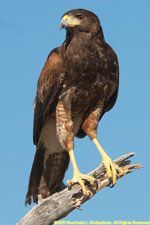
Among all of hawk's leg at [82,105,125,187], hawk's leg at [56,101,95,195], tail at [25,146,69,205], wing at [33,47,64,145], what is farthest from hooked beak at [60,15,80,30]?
tail at [25,146,69,205]

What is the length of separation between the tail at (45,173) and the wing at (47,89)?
0.54 meters

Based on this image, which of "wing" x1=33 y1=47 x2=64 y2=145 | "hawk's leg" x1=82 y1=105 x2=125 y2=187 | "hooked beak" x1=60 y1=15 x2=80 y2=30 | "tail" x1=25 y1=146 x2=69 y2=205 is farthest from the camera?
"tail" x1=25 y1=146 x2=69 y2=205

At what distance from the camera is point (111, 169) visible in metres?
8.77

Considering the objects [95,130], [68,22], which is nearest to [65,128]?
[95,130]

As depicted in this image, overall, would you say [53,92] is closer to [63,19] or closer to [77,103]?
[77,103]

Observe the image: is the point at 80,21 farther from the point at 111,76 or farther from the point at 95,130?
the point at 95,130

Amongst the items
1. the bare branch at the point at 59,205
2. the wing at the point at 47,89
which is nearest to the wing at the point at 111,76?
the wing at the point at 47,89

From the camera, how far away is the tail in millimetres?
9673

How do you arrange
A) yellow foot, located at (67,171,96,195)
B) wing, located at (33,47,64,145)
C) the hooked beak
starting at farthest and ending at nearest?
wing, located at (33,47,64,145) < the hooked beak < yellow foot, located at (67,171,96,195)

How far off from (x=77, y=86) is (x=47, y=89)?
0.61 m

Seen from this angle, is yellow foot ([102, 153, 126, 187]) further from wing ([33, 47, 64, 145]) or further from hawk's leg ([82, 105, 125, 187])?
wing ([33, 47, 64, 145])

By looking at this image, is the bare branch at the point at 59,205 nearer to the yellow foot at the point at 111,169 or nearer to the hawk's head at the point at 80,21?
the yellow foot at the point at 111,169

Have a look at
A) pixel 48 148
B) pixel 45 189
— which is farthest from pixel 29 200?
pixel 48 148

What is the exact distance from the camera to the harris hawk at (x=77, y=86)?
8.58 meters
